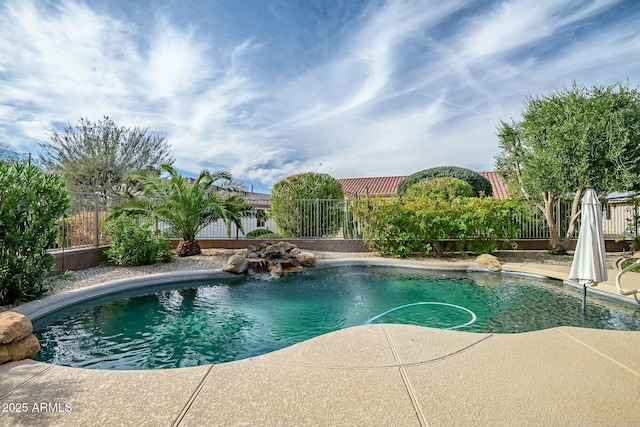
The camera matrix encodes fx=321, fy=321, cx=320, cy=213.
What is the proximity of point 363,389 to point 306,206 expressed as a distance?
10.0 meters

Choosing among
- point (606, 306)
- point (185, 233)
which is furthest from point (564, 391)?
point (185, 233)

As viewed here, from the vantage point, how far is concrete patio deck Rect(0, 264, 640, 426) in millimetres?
1897

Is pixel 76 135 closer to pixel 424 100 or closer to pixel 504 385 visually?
pixel 424 100

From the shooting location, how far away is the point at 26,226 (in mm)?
4910

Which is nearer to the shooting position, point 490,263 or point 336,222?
point 490,263

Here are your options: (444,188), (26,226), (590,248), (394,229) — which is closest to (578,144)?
(444,188)

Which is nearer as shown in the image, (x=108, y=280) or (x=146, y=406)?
(x=146, y=406)

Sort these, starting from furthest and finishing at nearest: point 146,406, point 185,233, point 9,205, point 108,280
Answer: point 185,233 → point 108,280 → point 9,205 → point 146,406

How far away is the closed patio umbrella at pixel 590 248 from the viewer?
423cm

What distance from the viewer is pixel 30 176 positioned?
4.99 m

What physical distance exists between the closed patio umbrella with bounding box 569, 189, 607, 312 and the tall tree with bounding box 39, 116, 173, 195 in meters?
20.0

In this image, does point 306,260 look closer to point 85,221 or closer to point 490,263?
point 490,263

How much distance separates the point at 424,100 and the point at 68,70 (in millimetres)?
10307

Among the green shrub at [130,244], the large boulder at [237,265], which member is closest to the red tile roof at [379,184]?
the large boulder at [237,265]
